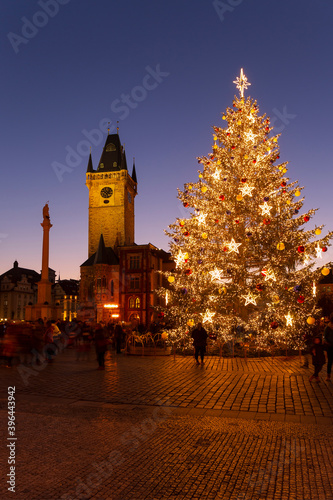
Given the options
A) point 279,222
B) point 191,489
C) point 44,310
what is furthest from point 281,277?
point 44,310

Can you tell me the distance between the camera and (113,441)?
5.87m

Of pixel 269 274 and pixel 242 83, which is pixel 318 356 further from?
pixel 242 83

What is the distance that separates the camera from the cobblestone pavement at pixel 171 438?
434 cm

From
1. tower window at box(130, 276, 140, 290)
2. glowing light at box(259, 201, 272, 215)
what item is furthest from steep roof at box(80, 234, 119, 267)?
glowing light at box(259, 201, 272, 215)

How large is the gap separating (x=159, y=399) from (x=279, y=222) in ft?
36.4

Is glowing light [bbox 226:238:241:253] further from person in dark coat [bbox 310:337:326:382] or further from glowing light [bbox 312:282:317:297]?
person in dark coat [bbox 310:337:326:382]

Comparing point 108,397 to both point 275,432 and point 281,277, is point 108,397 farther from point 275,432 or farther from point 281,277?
point 281,277

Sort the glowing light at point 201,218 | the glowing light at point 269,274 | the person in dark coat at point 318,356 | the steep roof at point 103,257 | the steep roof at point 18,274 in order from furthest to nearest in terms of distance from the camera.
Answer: the steep roof at point 18,274 < the steep roof at point 103,257 < the glowing light at point 201,218 < the glowing light at point 269,274 < the person in dark coat at point 318,356

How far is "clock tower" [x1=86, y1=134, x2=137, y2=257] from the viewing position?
7325 centimetres

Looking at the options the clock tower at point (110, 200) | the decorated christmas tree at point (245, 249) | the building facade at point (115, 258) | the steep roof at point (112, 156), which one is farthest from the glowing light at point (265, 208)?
the steep roof at point (112, 156)

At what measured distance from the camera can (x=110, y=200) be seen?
75.4 metres

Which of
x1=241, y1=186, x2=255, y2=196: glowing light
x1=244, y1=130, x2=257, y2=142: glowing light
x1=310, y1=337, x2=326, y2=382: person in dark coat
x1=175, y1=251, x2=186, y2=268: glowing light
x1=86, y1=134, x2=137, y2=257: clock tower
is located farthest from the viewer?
x1=86, y1=134, x2=137, y2=257: clock tower

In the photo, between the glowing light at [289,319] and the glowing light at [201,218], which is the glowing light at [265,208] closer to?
the glowing light at [201,218]

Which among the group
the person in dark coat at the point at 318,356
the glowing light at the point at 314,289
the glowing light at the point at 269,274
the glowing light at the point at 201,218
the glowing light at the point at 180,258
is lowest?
the person in dark coat at the point at 318,356
